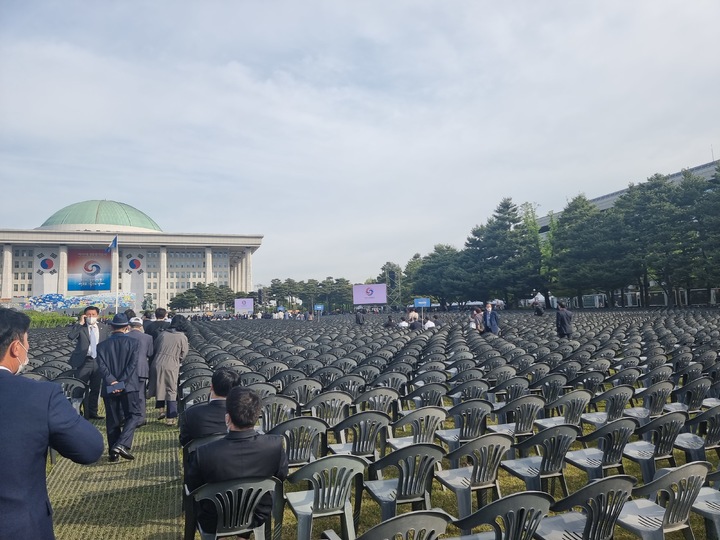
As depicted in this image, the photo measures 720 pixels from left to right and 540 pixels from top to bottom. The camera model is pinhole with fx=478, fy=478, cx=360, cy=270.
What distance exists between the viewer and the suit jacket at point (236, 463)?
9.60 feet

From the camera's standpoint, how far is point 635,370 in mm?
7020

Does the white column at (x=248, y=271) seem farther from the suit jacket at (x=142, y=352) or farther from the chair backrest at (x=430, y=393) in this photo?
the chair backrest at (x=430, y=393)

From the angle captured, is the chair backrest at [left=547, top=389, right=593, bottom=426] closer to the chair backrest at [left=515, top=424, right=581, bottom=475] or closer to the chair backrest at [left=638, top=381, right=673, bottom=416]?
the chair backrest at [left=638, top=381, right=673, bottom=416]

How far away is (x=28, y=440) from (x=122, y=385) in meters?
4.28

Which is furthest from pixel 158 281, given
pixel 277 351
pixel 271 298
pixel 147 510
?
pixel 147 510

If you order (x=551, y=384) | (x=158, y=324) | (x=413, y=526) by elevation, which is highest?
(x=158, y=324)

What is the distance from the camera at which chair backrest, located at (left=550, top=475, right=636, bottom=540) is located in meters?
2.63

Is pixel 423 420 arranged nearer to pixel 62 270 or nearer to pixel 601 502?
pixel 601 502

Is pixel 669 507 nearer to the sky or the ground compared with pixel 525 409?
nearer to the ground

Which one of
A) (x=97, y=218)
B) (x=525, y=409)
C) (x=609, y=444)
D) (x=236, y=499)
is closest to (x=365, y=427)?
(x=236, y=499)

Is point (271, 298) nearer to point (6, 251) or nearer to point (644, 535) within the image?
point (6, 251)

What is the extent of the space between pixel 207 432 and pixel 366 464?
1.60 m

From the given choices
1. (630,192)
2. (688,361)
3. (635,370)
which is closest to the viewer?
(635,370)

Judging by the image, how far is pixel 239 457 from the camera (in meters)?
2.94
